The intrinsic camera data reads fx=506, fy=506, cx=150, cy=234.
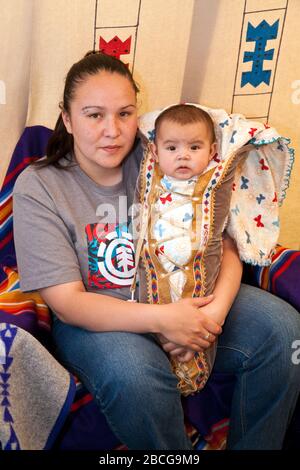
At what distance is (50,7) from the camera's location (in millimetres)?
1570

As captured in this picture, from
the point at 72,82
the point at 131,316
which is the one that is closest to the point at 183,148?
the point at 72,82

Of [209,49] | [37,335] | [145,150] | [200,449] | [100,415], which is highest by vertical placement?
[209,49]

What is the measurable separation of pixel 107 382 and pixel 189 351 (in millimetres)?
227

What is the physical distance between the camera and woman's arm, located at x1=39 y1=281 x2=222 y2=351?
121 centimetres

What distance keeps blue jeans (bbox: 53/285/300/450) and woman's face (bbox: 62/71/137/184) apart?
0.47 metres

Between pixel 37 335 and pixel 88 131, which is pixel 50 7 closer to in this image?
pixel 88 131

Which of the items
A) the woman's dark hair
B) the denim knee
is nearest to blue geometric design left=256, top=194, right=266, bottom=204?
the woman's dark hair

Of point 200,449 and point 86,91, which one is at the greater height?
point 86,91

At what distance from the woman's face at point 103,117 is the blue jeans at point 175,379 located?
468 millimetres

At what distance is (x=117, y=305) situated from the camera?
1.22m

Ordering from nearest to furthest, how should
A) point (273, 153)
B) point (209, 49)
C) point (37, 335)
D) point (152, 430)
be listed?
point (152, 430) → point (37, 335) → point (273, 153) → point (209, 49)

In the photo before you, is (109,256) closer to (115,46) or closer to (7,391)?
(7,391)

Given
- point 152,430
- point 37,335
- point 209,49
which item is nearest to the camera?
point 152,430
